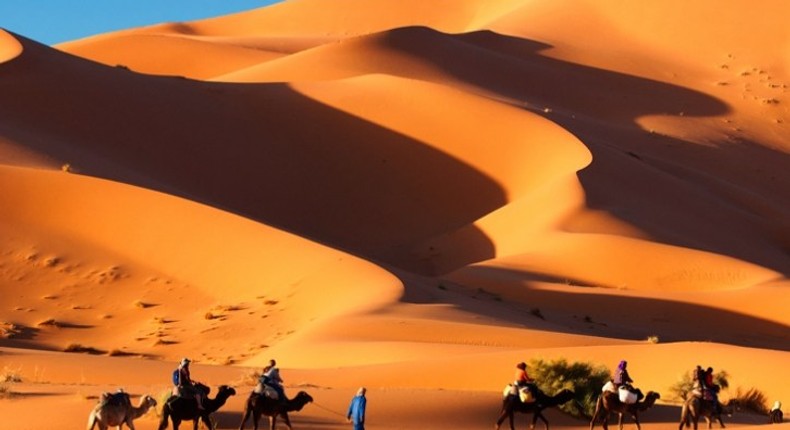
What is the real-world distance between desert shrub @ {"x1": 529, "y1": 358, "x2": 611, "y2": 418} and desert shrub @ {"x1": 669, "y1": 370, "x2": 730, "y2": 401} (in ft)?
4.69

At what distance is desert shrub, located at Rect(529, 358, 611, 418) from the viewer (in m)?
20.3

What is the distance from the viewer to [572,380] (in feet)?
67.1

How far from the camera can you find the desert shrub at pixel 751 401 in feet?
70.9

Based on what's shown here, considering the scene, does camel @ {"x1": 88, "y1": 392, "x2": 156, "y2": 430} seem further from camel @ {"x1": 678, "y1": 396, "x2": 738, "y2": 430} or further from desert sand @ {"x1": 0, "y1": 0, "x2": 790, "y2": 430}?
camel @ {"x1": 678, "y1": 396, "x2": 738, "y2": 430}

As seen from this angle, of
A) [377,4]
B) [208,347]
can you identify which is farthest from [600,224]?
[377,4]

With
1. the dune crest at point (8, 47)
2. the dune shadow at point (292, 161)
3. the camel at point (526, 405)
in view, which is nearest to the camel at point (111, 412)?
the camel at point (526, 405)

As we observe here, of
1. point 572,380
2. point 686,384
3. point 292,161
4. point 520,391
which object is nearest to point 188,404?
point 520,391

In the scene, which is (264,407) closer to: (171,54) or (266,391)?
(266,391)

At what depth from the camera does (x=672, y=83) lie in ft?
230

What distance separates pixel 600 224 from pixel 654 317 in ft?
23.9

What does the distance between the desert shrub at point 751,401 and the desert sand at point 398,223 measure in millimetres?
475

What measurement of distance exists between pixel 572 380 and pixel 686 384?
7.89 feet

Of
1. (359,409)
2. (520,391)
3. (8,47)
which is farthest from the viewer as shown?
(8,47)

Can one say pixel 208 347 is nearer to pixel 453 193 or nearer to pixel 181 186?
pixel 181 186
